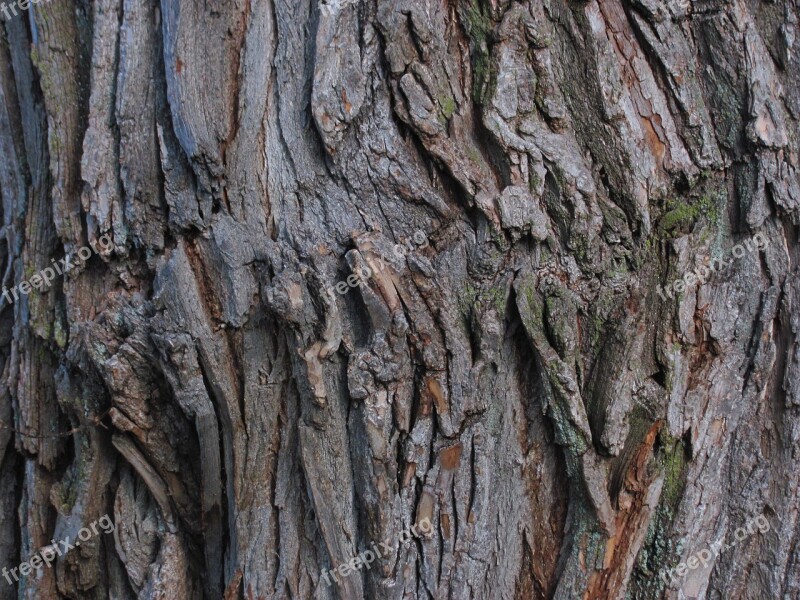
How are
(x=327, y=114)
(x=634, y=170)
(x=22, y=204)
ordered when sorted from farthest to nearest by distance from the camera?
1. (x=22, y=204)
2. (x=634, y=170)
3. (x=327, y=114)

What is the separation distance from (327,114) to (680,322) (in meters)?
1.59

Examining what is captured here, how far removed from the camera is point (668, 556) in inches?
107

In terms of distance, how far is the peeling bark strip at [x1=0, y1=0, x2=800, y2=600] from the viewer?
2.48 m

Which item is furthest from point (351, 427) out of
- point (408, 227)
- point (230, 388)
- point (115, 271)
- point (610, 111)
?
point (610, 111)

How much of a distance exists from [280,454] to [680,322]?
1.65m

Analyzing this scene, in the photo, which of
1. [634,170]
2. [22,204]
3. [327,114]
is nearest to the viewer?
[327,114]

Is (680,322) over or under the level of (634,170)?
under

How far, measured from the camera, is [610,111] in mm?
2600

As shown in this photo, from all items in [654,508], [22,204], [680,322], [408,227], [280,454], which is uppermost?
[22,204]

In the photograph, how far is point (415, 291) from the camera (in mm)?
2467

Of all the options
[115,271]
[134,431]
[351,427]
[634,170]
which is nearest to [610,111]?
[634,170]

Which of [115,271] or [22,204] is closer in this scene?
[115,271]

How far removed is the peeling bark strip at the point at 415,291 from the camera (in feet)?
8.14

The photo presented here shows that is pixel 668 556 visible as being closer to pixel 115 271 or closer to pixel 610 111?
pixel 610 111
